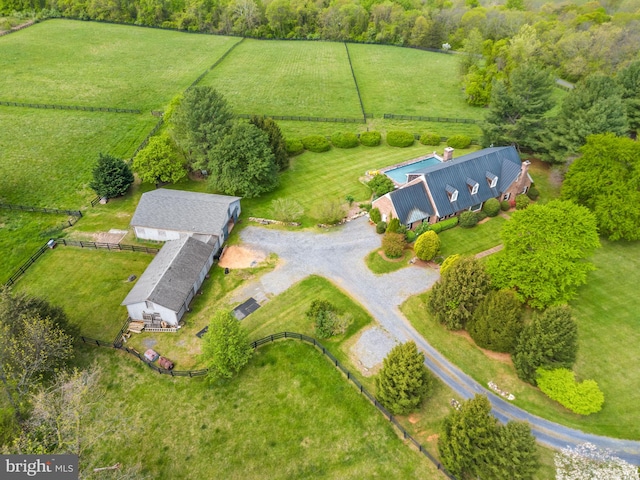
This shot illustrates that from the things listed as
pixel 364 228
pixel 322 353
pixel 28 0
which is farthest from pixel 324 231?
pixel 28 0

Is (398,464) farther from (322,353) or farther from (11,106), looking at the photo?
(11,106)

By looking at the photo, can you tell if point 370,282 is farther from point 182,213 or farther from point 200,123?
point 200,123

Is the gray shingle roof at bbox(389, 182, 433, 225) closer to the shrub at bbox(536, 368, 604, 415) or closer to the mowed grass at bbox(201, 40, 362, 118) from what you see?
the shrub at bbox(536, 368, 604, 415)

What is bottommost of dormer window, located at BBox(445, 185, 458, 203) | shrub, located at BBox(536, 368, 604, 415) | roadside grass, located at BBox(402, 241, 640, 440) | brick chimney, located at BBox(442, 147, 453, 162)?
roadside grass, located at BBox(402, 241, 640, 440)

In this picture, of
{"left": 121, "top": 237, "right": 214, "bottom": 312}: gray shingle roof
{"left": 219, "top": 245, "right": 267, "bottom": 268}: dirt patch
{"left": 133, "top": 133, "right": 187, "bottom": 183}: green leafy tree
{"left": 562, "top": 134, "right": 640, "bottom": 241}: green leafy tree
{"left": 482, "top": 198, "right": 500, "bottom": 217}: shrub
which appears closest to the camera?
{"left": 121, "top": 237, "right": 214, "bottom": 312}: gray shingle roof

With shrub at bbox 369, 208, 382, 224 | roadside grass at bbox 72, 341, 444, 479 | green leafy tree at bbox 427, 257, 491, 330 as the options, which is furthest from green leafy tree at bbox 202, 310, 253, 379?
shrub at bbox 369, 208, 382, 224

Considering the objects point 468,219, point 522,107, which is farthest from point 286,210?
point 522,107
